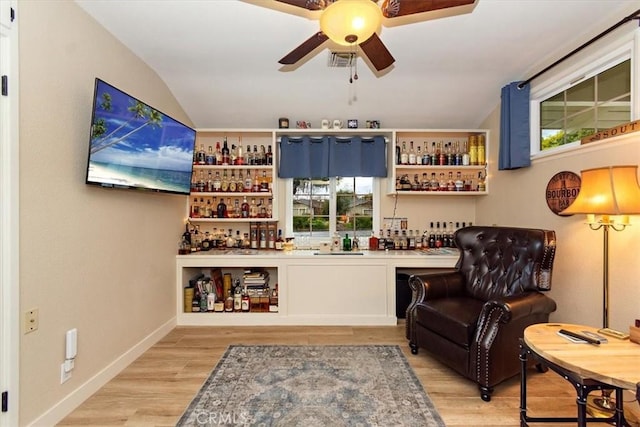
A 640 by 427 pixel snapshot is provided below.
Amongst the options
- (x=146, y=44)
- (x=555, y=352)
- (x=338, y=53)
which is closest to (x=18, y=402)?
(x=146, y=44)

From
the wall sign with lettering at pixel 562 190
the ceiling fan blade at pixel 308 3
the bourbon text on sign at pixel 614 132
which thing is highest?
the ceiling fan blade at pixel 308 3

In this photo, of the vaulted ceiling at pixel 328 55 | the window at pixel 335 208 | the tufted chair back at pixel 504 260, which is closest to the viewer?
the vaulted ceiling at pixel 328 55

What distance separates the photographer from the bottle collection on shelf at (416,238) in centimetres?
394

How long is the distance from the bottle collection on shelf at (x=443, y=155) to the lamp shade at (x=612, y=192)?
76.0 inches

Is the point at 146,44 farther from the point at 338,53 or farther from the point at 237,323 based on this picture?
the point at 237,323

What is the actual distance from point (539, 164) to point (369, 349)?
2300 mm

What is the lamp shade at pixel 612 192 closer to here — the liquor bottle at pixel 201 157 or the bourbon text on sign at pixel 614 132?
the bourbon text on sign at pixel 614 132

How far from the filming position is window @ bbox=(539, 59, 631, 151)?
223cm

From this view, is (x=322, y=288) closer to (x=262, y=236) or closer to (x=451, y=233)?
(x=262, y=236)

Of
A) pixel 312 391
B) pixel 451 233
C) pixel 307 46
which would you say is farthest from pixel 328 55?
pixel 312 391

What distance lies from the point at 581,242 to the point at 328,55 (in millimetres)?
2563

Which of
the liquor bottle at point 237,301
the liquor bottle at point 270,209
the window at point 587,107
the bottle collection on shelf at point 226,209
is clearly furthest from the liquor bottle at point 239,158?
the window at point 587,107

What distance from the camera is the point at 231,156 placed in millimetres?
3811

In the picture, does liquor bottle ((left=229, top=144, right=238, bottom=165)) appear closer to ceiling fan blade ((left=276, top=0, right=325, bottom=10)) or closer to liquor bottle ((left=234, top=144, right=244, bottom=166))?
liquor bottle ((left=234, top=144, right=244, bottom=166))
